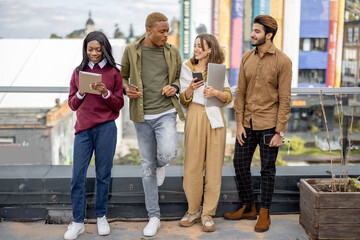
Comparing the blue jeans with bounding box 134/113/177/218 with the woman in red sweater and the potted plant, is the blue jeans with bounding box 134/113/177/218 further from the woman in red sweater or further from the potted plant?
the potted plant

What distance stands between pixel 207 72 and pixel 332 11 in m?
26.0

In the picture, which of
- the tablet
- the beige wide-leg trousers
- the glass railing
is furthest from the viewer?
the glass railing

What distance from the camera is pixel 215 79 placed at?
2.64 metres

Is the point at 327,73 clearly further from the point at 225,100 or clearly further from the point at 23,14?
the point at 23,14

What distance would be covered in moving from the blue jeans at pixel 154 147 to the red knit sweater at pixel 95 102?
0.79ft

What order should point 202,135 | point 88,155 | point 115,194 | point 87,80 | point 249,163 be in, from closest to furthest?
point 87,80 → point 88,155 → point 202,135 → point 249,163 → point 115,194

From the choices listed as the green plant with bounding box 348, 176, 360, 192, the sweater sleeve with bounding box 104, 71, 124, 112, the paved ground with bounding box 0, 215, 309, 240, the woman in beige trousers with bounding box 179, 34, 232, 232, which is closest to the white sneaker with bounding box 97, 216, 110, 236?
the paved ground with bounding box 0, 215, 309, 240

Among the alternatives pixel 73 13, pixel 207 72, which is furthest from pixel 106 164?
pixel 73 13

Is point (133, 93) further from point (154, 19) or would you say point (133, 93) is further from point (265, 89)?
point (265, 89)

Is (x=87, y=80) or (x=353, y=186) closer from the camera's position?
(x=87, y=80)

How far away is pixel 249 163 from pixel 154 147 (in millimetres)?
689

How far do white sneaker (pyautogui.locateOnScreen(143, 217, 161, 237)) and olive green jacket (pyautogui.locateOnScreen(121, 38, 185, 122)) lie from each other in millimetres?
703

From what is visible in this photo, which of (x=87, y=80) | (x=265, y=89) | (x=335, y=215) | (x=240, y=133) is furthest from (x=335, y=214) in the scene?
(x=87, y=80)

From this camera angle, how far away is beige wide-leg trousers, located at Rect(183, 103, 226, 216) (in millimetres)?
2734
